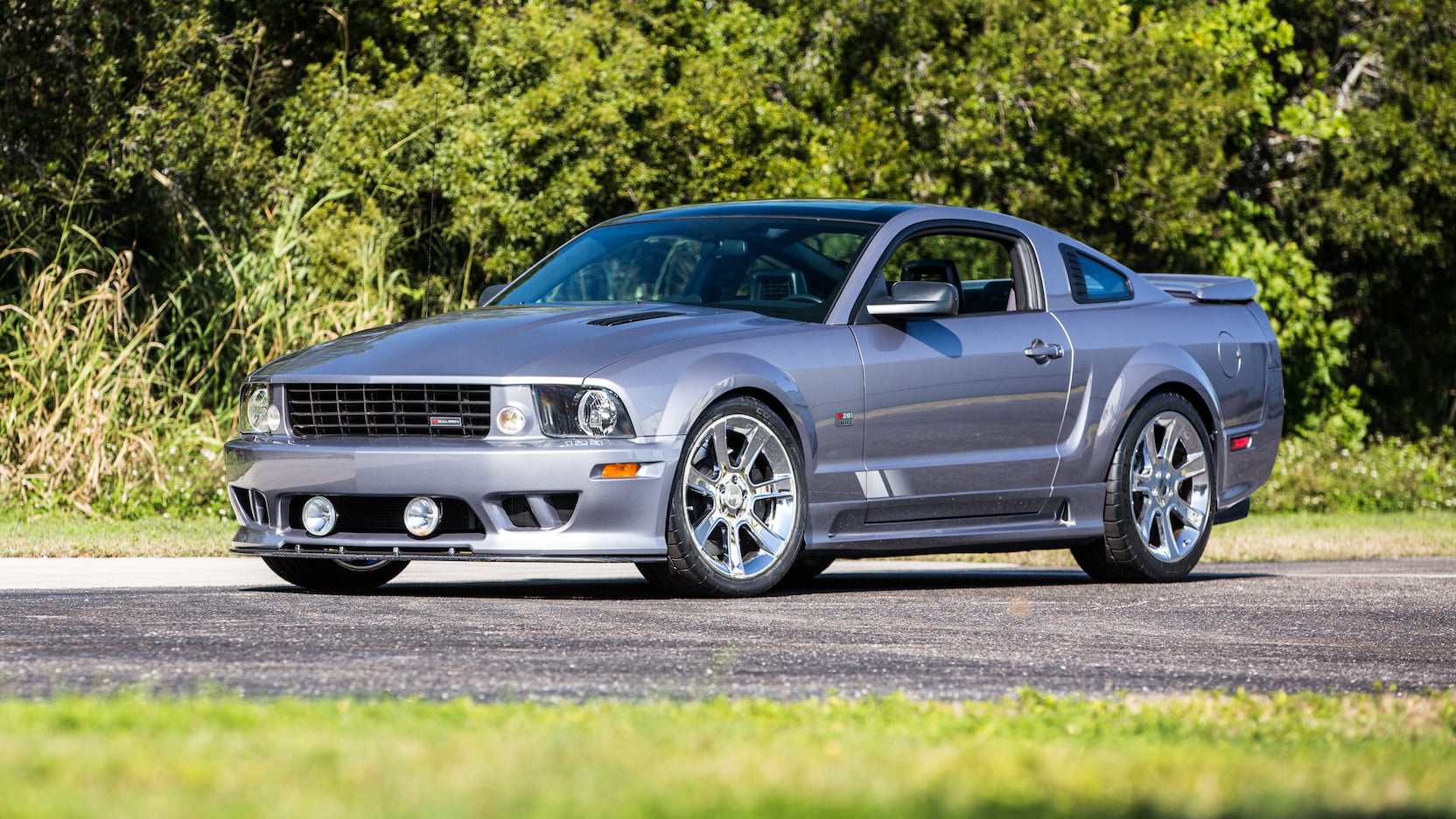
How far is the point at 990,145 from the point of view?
64.7ft

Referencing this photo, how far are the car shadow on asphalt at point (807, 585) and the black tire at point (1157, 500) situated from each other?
24 centimetres

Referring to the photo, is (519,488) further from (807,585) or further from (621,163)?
(621,163)

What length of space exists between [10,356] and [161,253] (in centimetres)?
227

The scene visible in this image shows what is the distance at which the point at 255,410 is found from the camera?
8219 millimetres

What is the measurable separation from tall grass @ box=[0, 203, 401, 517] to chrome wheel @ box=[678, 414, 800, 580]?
6.36 m

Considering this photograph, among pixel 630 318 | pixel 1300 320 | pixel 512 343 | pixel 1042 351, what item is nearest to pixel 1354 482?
pixel 1300 320

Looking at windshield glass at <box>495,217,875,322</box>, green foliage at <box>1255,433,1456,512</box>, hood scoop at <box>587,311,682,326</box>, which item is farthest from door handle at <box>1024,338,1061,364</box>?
green foliage at <box>1255,433,1456,512</box>

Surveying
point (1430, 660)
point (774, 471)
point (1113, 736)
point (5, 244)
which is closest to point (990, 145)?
point (5, 244)

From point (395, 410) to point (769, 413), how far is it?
1.38 m

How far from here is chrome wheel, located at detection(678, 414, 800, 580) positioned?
7789 mm

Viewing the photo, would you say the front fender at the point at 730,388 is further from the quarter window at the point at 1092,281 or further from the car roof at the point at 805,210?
the quarter window at the point at 1092,281

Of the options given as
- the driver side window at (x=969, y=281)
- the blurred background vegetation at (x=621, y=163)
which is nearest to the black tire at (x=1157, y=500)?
the driver side window at (x=969, y=281)

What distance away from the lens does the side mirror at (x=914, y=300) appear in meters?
8.43

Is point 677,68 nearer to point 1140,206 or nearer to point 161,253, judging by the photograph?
point 1140,206
